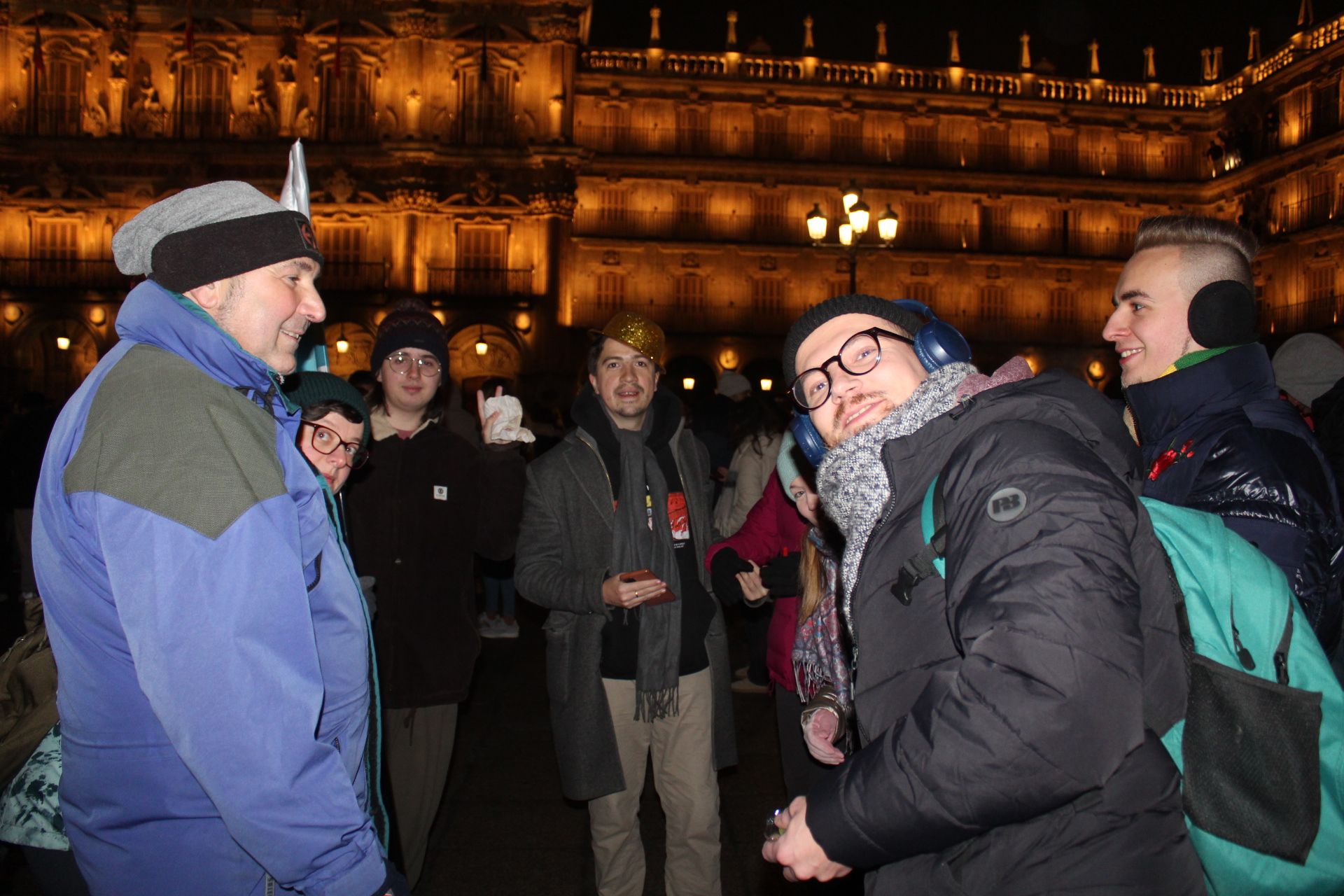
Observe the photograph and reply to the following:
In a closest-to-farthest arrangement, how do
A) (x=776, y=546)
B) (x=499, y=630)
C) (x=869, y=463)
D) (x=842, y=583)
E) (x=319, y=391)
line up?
1. (x=869, y=463)
2. (x=842, y=583)
3. (x=319, y=391)
4. (x=776, y=546)
5. (x=499, y=630)

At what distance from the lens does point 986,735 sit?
1.30 metres

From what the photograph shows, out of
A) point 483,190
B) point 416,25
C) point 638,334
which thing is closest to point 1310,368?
point 638,334


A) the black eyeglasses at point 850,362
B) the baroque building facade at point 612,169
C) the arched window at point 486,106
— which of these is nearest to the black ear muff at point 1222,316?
the black eyeglasses at point 850,362

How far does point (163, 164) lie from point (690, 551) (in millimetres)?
30871

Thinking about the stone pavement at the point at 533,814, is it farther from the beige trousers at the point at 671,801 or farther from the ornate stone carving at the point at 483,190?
the ornate stone carving at the point at 483,190

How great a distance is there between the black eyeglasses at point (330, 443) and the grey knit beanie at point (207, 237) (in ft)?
3.19

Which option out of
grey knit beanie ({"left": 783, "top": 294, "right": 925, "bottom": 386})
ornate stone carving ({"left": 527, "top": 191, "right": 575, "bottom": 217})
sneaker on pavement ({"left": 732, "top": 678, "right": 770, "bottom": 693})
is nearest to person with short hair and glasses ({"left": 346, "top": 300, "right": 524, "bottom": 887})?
grey knit beanie ({"left": 783, "top": 294, "right": 925, "bottom": 386})

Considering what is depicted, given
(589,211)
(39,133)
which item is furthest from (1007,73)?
(39,133)

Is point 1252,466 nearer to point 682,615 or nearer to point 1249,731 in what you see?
point 1249,731

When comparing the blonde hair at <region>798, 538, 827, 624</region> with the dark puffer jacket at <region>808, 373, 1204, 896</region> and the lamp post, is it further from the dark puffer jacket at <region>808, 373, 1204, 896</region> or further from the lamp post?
the lamp post

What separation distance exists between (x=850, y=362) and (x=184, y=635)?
1.39 metres

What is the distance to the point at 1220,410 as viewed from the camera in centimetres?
238

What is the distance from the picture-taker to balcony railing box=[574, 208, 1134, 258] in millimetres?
32719

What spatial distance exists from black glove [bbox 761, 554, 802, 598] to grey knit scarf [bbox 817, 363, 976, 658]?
5.28 ft
